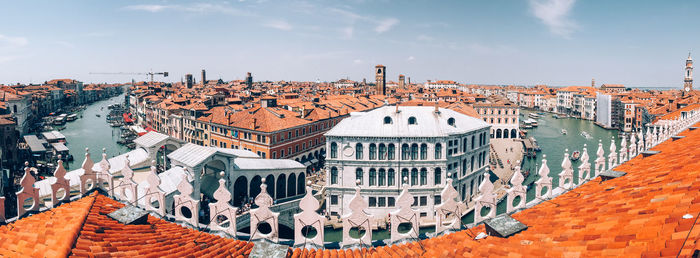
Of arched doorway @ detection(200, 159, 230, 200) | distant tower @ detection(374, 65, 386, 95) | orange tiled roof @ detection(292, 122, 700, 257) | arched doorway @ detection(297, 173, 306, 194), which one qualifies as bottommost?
arched doorway @ detection(297, 173, 306, 194)

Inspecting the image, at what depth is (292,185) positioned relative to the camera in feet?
86.8

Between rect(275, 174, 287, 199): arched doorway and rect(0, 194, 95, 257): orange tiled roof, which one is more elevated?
rect(0, 194, 95, 257): orange tiled roof

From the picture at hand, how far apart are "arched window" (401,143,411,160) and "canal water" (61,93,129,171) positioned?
39589mm

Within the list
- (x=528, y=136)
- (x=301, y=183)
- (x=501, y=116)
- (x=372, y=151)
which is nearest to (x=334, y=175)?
(x=301, y=183)

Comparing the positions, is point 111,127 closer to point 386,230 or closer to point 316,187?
point 316,187

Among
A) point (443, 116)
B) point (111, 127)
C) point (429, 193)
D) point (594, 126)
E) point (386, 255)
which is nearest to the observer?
point (386, 255)

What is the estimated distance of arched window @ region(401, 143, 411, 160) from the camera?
27.7 meters

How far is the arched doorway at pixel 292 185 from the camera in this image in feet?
86.0

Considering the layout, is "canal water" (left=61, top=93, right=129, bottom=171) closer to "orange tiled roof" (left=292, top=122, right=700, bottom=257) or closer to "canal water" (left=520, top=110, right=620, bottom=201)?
"orange tiled roof" (left=292, top=122, right=700, bottom=257)

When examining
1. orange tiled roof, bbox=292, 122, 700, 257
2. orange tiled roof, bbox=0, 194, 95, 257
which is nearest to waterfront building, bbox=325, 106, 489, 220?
orange tiled roof, bbox=292, 122, 700, 257

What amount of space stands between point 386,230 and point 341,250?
20.8m

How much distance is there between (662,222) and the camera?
4031 mm

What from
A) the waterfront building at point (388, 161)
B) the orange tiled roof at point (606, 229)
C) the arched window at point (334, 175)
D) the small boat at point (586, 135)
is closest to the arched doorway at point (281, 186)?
the waterfront building at point (388, 161)

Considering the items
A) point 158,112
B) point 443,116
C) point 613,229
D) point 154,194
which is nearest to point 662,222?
point 613,229
